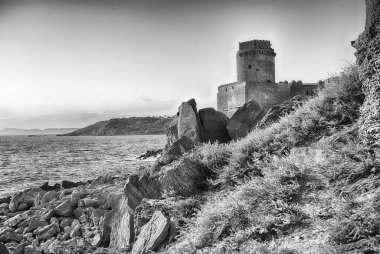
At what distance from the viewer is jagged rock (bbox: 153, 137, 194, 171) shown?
8516 mm

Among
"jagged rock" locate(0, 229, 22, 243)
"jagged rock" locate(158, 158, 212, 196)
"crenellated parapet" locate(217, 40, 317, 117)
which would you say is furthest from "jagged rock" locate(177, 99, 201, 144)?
"crenellated parapet" locate(217, 40, 317, 117)

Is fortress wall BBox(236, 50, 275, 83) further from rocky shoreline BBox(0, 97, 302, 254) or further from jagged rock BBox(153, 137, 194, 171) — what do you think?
jagged rock BBox(153, 137, 194, 171)

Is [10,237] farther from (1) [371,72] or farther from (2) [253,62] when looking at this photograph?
(2) [253,62]

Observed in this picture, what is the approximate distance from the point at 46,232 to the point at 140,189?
5.54m

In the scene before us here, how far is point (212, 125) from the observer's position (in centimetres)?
1739

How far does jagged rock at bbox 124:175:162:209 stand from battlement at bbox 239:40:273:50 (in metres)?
46.2

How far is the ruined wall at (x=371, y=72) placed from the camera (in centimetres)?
493

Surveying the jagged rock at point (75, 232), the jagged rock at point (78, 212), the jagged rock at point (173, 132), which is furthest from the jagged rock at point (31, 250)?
the jagged rock at point (173, 132)

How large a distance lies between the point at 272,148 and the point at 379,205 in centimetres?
322

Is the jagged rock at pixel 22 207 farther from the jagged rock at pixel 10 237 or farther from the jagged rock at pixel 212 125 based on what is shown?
the jagged rock at pixel 212 125

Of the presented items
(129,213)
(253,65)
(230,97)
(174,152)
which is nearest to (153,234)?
(129,213)

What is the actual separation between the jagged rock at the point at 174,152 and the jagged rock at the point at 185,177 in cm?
67

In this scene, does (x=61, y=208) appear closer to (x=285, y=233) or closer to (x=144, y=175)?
(x=144, y=175)

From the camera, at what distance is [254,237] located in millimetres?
4477
